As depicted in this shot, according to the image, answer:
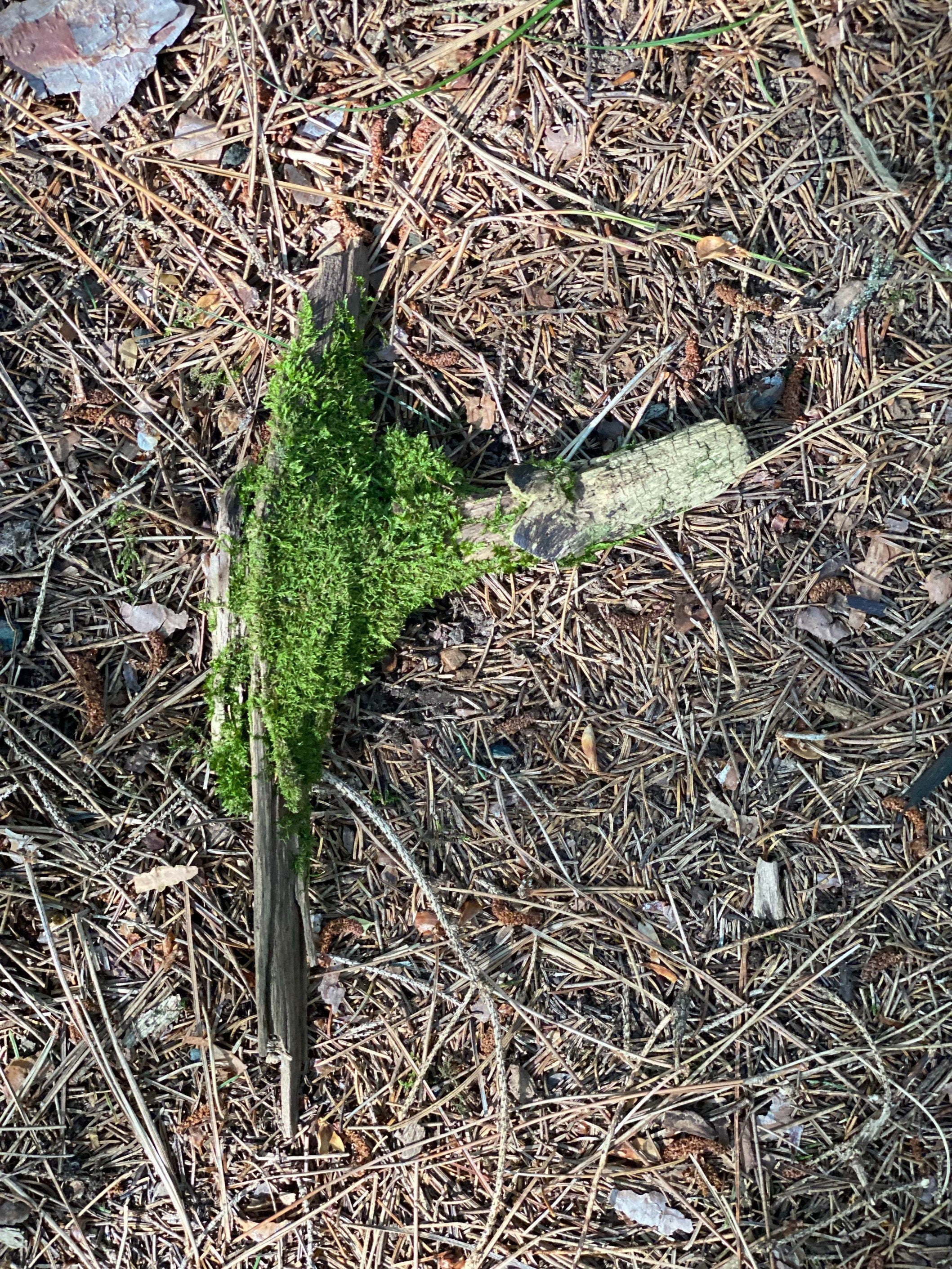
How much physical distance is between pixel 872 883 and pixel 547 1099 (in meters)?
1.35

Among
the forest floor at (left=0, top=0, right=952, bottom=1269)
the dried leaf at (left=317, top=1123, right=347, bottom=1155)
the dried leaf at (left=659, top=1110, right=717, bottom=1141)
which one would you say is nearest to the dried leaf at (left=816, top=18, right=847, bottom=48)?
the forest floor at (left=0, top=0, right=952, bottom=1269)

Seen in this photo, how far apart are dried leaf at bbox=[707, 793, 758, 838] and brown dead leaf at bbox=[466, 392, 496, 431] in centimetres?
152

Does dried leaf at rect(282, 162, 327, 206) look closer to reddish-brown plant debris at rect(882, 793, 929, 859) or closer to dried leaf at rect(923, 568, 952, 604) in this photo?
dried leaf at rect(923, 568, 952, 604)

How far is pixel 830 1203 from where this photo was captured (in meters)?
2.98

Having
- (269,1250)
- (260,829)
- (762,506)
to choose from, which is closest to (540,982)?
(260,829)

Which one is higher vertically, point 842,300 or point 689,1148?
point 842,300

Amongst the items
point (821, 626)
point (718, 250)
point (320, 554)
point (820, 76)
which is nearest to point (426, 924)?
point (320, 554)

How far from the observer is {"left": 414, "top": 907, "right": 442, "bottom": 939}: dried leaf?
3.05 metres

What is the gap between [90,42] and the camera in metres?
2.94

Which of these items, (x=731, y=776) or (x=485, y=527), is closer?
(x=485, y=527)

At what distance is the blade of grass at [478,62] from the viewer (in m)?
2.89

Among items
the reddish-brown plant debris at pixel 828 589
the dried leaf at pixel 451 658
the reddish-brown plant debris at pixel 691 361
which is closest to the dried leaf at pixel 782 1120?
the reddish-brown plant debris at pixel 828 589

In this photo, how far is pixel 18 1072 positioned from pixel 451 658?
2.06m

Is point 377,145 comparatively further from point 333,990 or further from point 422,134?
point 333,990
